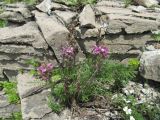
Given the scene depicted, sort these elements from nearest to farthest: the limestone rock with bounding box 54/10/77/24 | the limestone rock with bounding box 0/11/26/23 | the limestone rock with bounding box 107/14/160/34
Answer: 1. the limestone rock with bounding box 107/14/160/34
2. the limestone rock with bounding box 54/10/77/24
3. the limestone rock with bounding box 0/11/26/23

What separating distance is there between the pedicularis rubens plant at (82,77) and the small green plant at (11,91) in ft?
2.55

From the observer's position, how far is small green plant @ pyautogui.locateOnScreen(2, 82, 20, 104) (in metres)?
6.69

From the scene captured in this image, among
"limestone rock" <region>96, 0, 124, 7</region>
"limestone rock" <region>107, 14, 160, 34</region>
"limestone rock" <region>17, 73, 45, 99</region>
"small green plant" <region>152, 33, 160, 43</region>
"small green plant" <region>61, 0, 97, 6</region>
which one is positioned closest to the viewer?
"limestone rock" <region>17, 73, 45, 99</region>

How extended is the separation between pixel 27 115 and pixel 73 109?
2.39ft

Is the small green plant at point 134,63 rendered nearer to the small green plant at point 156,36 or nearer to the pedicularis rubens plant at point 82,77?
the pedicularis rubens plant at point 82,77

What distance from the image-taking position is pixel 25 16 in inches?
311

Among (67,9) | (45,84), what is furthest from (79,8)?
(45,84)

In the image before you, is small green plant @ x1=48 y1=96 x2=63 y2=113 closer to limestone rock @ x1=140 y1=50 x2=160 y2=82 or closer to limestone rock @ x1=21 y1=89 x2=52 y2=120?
limestone rock @ x1=21 y1=89 x2=52 y2=120

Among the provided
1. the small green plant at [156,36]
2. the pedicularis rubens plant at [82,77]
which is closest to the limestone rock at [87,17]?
the pedicularis rubens plant at [82,77]

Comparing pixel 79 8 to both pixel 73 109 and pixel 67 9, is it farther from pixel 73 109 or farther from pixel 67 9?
pixel 73 109

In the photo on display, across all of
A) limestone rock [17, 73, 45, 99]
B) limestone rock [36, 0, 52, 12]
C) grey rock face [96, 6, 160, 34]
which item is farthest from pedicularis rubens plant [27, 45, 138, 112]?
limestone rock [36, 0, 52, 12]

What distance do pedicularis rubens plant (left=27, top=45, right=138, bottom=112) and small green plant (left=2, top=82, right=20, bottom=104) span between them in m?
0.78

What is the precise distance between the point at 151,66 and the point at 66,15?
2.14 metres

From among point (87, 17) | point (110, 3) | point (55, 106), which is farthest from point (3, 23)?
point (55, 106)
